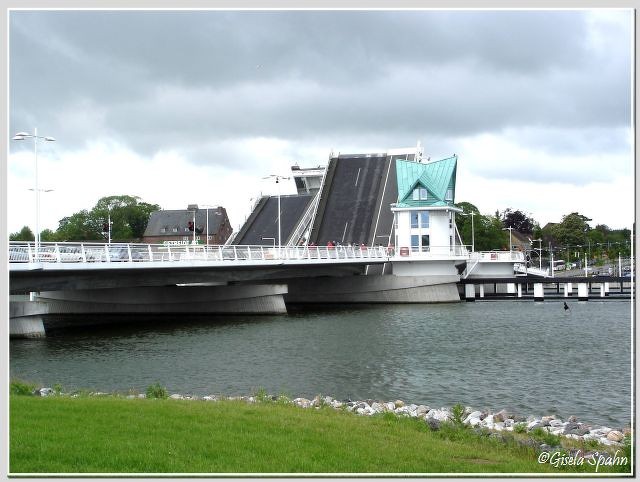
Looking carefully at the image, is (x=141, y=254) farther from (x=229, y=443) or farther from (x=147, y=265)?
(x=229, y=443)

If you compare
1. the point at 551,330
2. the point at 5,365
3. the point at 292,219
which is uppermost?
the point at 292,219

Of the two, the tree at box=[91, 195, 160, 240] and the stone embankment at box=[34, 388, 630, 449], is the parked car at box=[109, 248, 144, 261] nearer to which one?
the stone embankment at box=[34, 388, 630, 449]

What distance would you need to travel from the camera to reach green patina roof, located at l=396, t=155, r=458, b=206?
188ft

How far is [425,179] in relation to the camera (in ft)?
189

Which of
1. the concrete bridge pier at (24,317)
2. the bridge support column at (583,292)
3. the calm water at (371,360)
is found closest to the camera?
the calm water at (371,360)

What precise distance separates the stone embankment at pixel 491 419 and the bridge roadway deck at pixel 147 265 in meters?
10.5

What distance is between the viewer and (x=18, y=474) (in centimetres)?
812

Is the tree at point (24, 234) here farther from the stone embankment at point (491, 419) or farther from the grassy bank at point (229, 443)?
the grassy bank at point (229, 443)

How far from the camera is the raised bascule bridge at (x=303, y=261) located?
30578 mm

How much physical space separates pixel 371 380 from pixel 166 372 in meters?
6.08

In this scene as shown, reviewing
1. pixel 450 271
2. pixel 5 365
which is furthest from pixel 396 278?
pixel 5 365

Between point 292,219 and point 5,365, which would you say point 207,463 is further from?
point 292,219

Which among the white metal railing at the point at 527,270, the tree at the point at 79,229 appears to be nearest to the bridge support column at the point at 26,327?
the white metal railing at the point at 527,270

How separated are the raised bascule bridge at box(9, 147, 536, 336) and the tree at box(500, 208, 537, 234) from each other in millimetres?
63541
